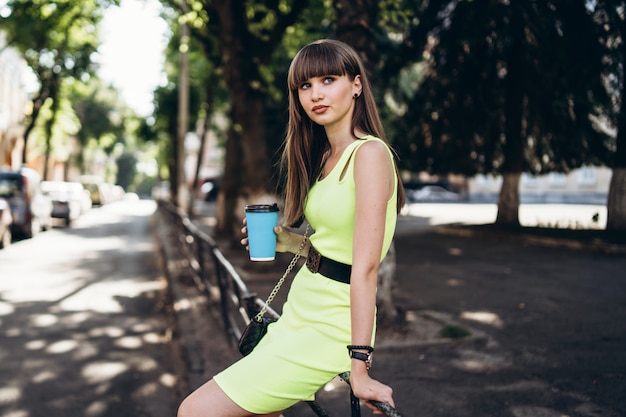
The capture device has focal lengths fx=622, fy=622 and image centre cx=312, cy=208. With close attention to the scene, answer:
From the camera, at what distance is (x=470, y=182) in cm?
6191

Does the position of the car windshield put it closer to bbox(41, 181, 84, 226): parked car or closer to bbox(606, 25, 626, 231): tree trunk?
bbox(41, 181, 84, 226): parked car

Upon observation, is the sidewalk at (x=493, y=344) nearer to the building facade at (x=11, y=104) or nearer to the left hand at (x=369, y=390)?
the left hand at (x=369, y=390)

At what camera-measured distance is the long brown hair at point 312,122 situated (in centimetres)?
192

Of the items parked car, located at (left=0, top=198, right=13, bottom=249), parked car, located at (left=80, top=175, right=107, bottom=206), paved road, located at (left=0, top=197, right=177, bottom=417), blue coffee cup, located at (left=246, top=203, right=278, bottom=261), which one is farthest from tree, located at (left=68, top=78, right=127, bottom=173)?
blue coffee cup, located at (left=246, top=203, right=278, bottom=261)

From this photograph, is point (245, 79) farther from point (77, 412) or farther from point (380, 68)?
point (380, 68)

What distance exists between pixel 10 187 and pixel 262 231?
18.0 metres

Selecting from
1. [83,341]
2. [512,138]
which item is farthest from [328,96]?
[512,138]

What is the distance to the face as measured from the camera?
6.30 ft

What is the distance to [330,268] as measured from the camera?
1854mm

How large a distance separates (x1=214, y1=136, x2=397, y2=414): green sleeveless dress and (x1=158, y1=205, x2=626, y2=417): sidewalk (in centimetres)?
282

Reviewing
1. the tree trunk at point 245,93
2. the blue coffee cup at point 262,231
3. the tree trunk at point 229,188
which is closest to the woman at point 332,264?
the blue coffee cup at point 262,231

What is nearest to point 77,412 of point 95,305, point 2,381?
point 2,381

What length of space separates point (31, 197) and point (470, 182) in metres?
49.7

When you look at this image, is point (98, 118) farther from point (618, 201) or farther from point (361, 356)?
point (361, 356)
